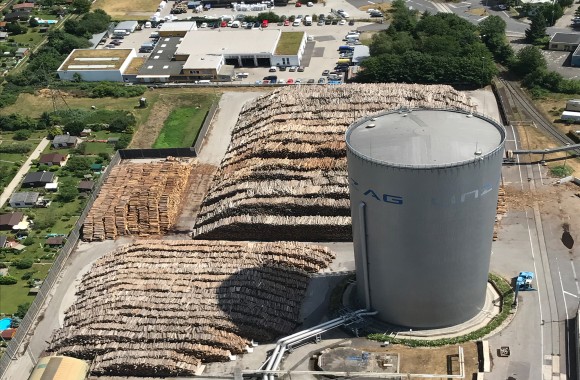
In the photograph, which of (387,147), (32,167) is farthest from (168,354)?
(32,167)

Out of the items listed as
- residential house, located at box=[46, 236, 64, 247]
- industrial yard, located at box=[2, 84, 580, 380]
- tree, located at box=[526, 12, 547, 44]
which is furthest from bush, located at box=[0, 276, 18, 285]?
tree, located at box=[526, 12, 547, 44]

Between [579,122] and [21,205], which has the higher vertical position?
[579,122]

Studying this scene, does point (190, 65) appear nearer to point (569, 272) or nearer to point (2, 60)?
point (2, 60)

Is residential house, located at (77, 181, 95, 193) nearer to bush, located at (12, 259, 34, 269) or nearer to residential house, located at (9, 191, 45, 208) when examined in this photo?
residential house, located at (9, 191, 45, 208)

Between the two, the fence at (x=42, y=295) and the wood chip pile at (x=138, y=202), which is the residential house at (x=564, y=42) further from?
the fence at (x=42, y=295)

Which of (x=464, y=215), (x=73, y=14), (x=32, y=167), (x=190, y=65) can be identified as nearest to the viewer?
(x=464, y=215)
